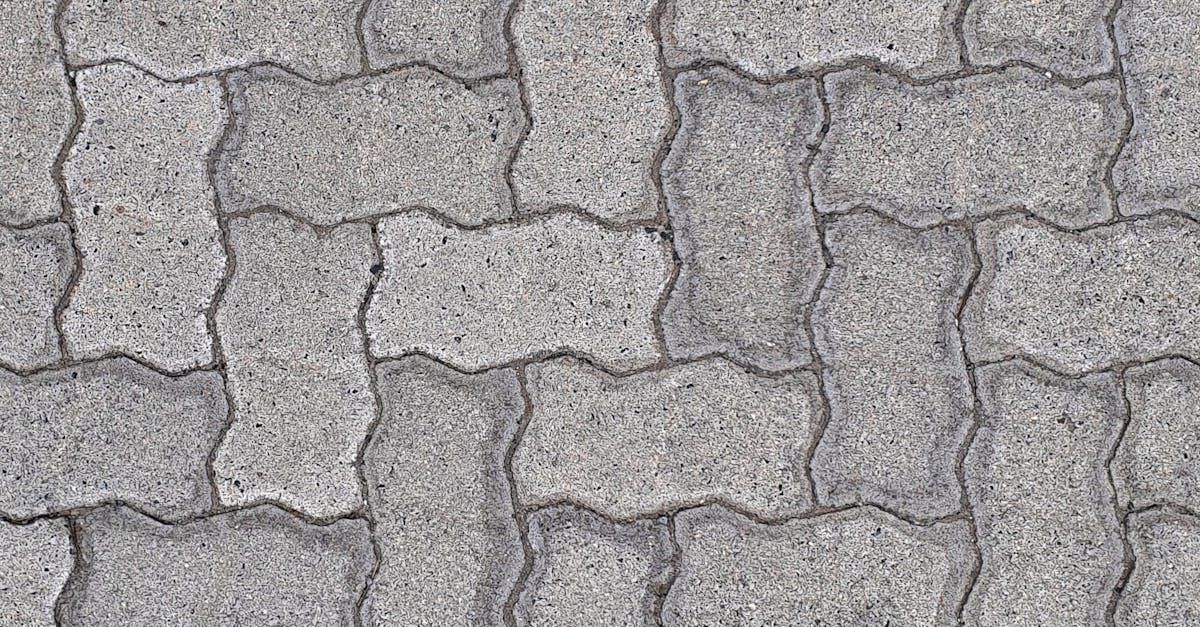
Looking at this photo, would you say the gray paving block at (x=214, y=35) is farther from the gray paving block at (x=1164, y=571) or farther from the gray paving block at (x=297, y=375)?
the gray paving block at (x=1164, y=571)

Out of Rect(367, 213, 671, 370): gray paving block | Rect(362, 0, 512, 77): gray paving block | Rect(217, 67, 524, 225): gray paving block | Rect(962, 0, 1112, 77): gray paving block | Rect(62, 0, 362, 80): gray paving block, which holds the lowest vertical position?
Rect(367, 213, 671, 370): gray paving block

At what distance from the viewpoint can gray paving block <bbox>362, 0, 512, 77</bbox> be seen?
193cm

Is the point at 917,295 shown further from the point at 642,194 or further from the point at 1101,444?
the point at 642,194

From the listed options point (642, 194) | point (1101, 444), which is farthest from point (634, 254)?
point (1101, 444)

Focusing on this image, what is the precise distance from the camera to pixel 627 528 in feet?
6.21

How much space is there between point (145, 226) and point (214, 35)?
0.40m

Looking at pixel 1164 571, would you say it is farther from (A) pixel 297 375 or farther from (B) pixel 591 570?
(A) pixel 297 375

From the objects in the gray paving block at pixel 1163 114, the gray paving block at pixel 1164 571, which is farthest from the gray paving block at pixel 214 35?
the gray paving block at pixel 1164 571

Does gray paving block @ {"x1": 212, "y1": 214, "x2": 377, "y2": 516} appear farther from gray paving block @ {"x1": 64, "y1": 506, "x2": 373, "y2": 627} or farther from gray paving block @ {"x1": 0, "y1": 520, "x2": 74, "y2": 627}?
gray paving block @ {"x1": 0, "y1": 520, "x2": 74, "y2": 627}

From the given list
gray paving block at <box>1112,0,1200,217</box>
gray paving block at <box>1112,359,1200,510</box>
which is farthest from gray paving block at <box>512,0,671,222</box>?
gray paving block at <box>1112,359,1200,510</box>

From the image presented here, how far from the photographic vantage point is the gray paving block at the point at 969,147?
1.88 m

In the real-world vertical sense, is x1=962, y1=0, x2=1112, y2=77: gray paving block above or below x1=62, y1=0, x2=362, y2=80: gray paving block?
above

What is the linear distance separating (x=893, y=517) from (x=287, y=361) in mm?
1208

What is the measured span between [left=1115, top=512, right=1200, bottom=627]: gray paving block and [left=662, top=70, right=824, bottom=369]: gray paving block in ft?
2.39
